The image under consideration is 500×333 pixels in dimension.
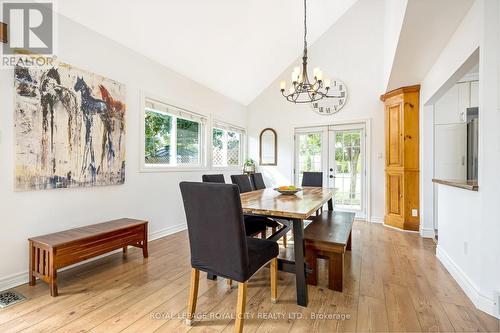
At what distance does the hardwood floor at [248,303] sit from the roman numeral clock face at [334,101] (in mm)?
3218

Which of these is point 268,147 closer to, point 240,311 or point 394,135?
point 394,135

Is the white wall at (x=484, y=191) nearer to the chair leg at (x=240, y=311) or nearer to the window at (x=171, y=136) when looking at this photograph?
the chair leg at (x=240, y=311)

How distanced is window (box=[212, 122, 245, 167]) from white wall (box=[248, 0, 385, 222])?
1054 mm

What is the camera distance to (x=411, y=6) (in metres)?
2.03

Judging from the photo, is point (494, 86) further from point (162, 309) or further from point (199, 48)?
point (199, 48)

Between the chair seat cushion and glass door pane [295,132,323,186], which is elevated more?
glass door pane [295,132,323,186]

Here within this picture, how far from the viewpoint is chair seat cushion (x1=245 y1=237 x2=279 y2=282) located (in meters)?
1.53

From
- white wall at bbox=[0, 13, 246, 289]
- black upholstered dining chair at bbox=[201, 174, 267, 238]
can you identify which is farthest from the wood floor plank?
white wall at bbox=[0, 13, 246, 289]

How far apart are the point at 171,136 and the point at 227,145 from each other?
66.5 inches

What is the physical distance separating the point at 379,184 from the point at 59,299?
489 centimetres

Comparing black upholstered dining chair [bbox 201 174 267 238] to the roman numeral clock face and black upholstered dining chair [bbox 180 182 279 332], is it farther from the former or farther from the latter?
the roman numeral clock face

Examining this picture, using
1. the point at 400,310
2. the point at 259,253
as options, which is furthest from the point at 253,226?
the point at 400,310

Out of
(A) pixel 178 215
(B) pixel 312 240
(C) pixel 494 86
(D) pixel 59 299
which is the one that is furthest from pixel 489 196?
(A) pixel 178 215

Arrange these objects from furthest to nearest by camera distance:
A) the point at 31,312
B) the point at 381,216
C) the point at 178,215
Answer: the point at 381,216 < the point at 178,215 < the point at 31,312
